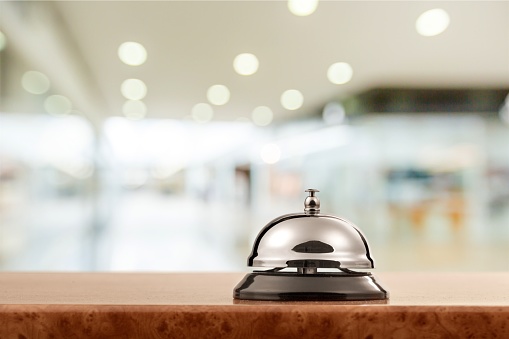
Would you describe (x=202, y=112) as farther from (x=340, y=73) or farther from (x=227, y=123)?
(x=340, y=73)

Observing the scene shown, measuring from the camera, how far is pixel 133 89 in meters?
4.75

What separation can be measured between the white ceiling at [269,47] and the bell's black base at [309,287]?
147 inches

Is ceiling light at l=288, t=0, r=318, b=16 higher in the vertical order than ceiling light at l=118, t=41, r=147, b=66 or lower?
higher

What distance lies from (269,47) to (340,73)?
515 millimetres

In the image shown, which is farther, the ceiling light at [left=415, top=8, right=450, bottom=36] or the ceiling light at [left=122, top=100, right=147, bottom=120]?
the ceiling light at [left=122, top=100, right=147, bottom=120]

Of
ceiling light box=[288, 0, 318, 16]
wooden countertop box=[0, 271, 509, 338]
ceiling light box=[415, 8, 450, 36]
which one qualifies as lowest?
wooden countertop box=[0, 271, 509, 338]

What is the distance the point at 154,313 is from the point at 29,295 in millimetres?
184

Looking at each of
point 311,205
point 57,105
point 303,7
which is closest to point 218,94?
point 303,7

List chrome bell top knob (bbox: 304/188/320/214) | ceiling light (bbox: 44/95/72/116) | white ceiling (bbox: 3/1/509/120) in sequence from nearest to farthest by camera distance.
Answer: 1. chrome bell top knob (bbox: 304/188/320/214)
2. white ceiling (bbox: 3/1/509/120)
3. ceiling light (bbox: 44/95/72/116)

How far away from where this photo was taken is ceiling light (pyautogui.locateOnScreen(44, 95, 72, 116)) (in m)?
4.70

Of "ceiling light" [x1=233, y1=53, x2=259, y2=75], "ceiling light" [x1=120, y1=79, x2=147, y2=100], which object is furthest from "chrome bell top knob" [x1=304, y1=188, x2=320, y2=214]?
"ceiling light" [x1=120, y1=79, x2=147, y2=100]

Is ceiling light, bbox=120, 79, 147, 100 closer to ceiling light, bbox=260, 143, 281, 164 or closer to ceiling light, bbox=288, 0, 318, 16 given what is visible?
ceiling light, bbox=260, 143, 281, 164

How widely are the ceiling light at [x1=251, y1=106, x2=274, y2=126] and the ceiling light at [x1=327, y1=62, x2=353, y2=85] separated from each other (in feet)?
1.53

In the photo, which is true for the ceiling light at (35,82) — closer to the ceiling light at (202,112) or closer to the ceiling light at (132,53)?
the ceiling light at (132,53)
